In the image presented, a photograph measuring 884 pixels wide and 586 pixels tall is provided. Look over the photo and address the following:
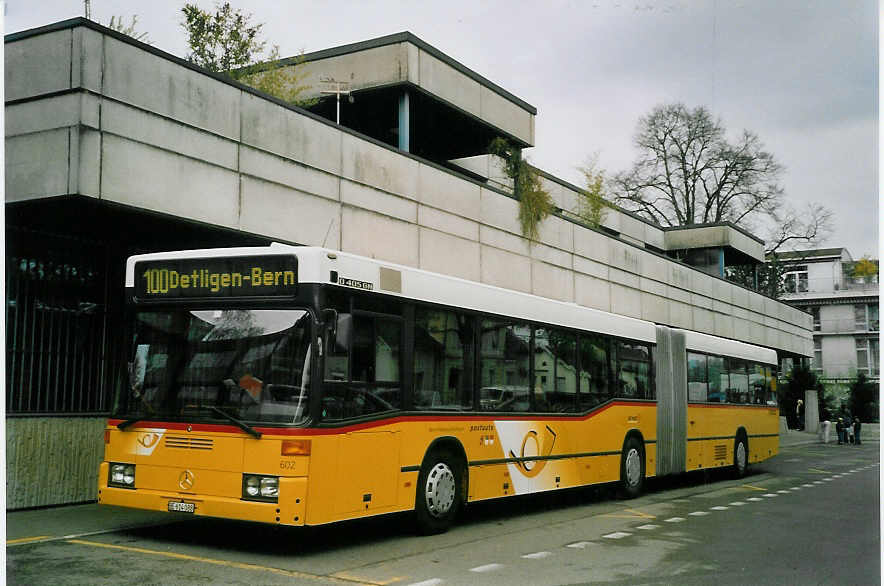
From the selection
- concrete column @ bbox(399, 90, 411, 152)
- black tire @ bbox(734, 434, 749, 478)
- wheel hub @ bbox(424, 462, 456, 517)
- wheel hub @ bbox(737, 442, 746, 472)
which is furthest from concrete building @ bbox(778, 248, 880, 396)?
wheel hub @ bbox(424, 462, 456, 517)

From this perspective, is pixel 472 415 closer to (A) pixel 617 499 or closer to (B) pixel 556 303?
(B) pixel 556 303

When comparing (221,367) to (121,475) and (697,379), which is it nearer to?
(121,475)

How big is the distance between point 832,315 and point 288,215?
30.9 meters

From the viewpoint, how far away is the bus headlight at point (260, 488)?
8.49 meters

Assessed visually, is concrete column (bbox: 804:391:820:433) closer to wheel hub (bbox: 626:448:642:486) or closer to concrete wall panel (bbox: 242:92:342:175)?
wheel hub (bbox: 626:448:642:486)

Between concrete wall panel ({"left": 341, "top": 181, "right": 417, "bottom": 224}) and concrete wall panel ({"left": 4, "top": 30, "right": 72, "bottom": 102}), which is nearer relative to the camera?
concrete wall panel ({"left": 4, "top": 30, "right": 72, "bottom": 102})

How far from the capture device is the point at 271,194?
45.9ft

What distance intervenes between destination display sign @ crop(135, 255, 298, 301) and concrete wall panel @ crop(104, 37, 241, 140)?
299cm

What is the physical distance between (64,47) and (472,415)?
642 cm

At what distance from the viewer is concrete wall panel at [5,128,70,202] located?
10.8m

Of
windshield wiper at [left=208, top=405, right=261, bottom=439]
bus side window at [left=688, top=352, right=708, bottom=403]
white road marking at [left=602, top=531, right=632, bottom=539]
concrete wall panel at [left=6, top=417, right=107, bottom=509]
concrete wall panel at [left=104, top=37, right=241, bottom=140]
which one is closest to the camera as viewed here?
windshield wiper at [left=208, top=405, right=261, bottom=439]

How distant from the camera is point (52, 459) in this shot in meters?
12.4

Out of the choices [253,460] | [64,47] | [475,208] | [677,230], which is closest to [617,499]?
[475,208]

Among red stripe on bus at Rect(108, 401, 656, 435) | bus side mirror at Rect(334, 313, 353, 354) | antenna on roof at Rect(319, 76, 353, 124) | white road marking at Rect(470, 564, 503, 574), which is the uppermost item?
antenna on roof at Rect(319, 76, 353, 124)
